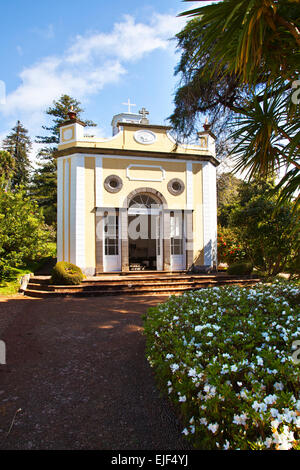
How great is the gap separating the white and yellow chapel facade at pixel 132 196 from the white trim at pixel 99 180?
0.12 feet

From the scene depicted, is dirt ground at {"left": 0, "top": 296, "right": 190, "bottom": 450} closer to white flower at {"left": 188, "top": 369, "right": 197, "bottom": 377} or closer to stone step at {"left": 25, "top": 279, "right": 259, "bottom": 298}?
white flower at {"left": 188, "top": 369, "right": 197, "bottom": 377}

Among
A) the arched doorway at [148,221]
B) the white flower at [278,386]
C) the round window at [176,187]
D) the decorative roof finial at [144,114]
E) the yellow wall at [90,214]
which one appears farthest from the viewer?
the decorative roof finial at [144,114]

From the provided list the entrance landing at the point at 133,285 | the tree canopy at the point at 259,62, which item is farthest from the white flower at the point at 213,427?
the entrance landing at the point at 133,285

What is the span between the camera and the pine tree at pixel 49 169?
74.5 ft

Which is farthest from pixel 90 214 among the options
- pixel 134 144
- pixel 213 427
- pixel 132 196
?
pixel 213 427

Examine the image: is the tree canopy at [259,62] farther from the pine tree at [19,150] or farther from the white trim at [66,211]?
the pine tree at [19,150]

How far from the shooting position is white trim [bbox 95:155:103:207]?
1129 centimetres

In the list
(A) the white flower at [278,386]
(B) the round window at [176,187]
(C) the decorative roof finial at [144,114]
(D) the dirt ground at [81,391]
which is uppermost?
(C) the decorative roof finial at [144,114]

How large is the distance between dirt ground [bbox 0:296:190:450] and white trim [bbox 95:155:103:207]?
6327 mm

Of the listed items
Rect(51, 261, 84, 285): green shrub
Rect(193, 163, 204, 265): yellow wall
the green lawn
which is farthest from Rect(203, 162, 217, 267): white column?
the green lawn

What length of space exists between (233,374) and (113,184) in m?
10.1

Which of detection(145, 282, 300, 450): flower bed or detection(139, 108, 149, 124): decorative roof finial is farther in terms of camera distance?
detection(139, 108, 149, 124): decorative roof finial

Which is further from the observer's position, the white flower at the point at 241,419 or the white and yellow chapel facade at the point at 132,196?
the white and yellow chapel facade at the point at 132,196

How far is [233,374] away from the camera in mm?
2229
